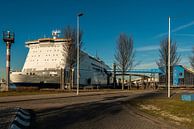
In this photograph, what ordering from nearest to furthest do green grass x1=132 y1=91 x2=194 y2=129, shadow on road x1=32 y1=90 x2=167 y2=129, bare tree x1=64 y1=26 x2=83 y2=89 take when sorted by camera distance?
shadow on road x1=32 y1=90 x2=167 y2=129 < green grass x1=132 y1=91 x2=194 y2=129 < bare tree x1=64 y1=26 x2=83 y2=89

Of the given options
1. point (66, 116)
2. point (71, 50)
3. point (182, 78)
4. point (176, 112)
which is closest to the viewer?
point (66, 116)

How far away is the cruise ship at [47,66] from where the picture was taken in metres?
60.9

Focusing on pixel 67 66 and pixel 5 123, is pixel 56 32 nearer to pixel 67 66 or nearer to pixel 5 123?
pixel 67 66

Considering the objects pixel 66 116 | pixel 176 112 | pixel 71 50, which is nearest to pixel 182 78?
pixel 71 50

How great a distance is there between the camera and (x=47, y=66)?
64375 mm

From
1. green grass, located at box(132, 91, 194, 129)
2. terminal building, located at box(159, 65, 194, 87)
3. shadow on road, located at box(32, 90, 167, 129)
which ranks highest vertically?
terminal building, located at box(159, 65, 194, 87)

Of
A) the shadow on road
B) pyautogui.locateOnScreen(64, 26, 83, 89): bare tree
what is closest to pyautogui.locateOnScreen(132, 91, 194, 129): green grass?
the shadow on road

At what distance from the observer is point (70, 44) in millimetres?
55875

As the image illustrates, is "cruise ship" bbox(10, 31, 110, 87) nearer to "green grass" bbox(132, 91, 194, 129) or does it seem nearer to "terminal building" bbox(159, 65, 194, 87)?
"terminal building" bbox(159, 65, 194, 87)

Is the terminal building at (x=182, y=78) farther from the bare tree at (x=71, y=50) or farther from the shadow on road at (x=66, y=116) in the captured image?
the shadow on road at (x=66, y=116)

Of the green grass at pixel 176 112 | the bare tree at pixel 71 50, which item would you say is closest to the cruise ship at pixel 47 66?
the bare tree at pixel 71 50

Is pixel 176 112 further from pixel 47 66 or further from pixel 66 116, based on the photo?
pixel 47 66

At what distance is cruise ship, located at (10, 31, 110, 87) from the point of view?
60.9m

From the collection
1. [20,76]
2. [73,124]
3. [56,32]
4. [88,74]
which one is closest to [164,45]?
[88,74]
